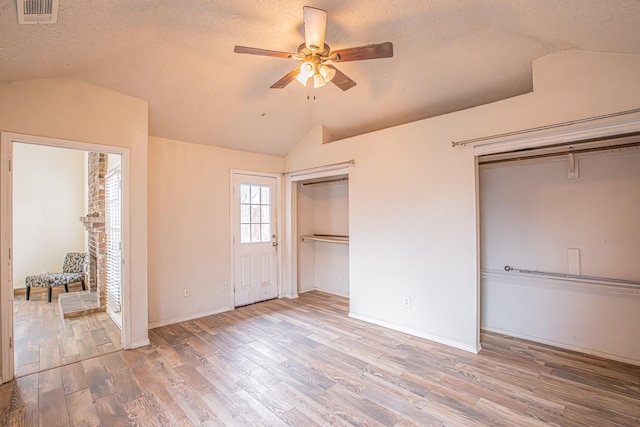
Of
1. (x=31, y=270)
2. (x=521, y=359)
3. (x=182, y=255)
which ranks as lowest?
(x=521, y=359)

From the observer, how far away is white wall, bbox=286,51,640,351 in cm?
235

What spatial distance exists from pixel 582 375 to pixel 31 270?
8.43m

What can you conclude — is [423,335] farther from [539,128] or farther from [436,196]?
[539,128]

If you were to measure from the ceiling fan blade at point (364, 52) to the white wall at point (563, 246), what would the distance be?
2.27 metres

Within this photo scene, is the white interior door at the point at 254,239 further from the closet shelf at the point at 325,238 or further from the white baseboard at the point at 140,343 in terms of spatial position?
the white baseboard at the point at 140,343

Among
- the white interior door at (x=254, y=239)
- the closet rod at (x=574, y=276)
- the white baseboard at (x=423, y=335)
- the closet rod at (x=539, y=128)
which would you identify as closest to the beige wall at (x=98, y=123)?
the white interior door at (x=254, y=239)

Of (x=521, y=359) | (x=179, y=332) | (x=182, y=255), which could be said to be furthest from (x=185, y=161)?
(x=521, y=359)

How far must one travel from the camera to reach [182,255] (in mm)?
3914

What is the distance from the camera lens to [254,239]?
4715 mm

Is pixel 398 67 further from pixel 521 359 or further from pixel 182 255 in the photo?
pixel 182 255

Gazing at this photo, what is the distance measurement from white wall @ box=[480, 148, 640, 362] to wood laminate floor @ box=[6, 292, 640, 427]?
266 millimetres

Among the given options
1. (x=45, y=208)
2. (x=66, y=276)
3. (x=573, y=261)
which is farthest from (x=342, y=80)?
(x=45, y=208)

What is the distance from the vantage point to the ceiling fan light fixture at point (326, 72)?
225cm

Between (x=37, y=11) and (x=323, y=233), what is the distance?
14.3 ft
